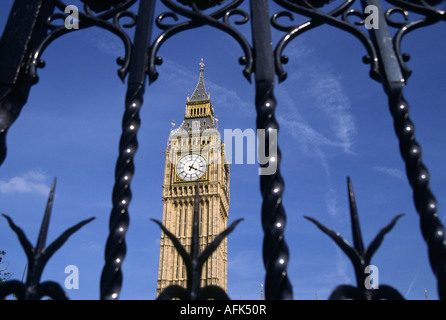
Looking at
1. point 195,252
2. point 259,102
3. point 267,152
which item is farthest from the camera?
point 259,102

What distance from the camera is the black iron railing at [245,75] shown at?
4.84ft

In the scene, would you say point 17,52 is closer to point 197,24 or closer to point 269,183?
point 197,24

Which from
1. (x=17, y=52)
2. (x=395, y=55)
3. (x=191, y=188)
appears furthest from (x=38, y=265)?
(x=191, y=188)

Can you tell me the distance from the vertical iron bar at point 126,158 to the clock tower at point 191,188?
2842 cm

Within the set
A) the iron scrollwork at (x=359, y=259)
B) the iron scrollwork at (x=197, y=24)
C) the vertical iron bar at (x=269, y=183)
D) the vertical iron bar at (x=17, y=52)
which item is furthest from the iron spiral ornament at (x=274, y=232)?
the vertical iron bar at (x=17, y=52)

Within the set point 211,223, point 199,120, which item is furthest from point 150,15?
point 199,120

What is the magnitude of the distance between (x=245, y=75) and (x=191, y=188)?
30.0 m

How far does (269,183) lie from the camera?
1654mm

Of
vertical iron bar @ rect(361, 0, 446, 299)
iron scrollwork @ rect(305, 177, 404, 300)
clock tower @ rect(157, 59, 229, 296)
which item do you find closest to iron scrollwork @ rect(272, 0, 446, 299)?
vertical iron bar @ rect(361, 0, 446, 299)

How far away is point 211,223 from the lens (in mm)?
31141

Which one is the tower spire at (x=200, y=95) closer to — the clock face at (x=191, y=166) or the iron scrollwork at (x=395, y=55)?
the clock face at (x=191, y=166)

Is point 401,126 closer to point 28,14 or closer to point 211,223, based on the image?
point 28,14

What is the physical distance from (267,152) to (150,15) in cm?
107
